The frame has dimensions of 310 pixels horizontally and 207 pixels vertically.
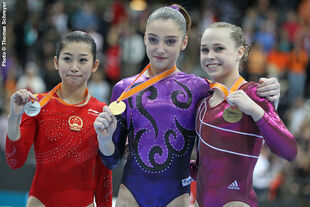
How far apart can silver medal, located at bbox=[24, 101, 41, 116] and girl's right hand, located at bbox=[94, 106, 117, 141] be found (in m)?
0.37

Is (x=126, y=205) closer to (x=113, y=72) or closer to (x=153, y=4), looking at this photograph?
(x=113, y=72)

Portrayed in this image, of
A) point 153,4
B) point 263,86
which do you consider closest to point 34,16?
point 153,4

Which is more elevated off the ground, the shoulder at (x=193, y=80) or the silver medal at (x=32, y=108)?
the shoulder at (x=193, y=80)

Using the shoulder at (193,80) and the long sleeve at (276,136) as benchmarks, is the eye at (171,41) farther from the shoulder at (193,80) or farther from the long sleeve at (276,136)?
the long sleeve at (276,136)

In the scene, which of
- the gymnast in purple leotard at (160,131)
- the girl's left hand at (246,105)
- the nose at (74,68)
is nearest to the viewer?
the girl's left hand at (246,105)

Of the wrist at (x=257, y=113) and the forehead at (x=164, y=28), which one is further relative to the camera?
the forehead at (x=164, y=28)

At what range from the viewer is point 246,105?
8.50 feet

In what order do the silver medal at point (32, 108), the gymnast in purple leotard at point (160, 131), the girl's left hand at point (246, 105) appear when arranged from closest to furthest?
the girl's left hand at point (246, 105)
the silver medal at point (32, 108)
the gymnast in purple leotard at point (160, 131)

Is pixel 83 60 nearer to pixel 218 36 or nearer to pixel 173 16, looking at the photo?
pixel 173 16

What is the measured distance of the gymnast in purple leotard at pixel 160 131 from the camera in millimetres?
2963

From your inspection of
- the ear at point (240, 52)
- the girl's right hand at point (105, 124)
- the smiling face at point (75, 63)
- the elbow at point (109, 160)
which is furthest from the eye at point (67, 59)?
the ear at point (240, 52)

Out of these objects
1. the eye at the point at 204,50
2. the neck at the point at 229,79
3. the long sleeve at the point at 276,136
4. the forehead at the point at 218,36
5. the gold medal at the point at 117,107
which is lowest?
the long sleeve at the point at 276,136

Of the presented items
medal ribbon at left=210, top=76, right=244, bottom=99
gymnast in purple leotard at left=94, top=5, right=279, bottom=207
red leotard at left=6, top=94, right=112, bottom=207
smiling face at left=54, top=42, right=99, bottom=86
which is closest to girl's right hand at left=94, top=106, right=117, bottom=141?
gymnast in purple leotard at left=94, top=5, right=279, bottom=207

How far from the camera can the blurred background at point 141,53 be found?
22.1 feet
